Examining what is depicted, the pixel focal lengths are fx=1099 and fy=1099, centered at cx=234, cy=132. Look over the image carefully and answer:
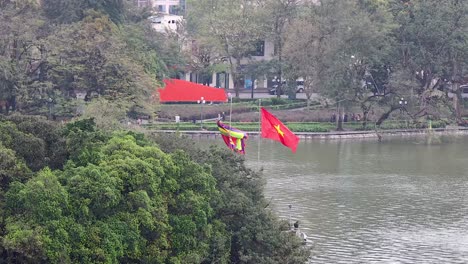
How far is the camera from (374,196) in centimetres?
4706

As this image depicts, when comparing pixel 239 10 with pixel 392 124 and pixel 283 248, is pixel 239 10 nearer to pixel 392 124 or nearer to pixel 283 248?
pixel 392 124

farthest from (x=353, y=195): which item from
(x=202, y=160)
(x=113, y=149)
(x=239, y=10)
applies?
(x=239, y=10)

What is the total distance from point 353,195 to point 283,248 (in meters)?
Result: 16.4

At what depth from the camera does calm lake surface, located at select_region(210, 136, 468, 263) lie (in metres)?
37.1

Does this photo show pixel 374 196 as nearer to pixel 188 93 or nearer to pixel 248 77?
pixel 188 93

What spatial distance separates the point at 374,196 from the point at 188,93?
32513 millimetres

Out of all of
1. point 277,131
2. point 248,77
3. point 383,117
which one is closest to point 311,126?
point 383,117

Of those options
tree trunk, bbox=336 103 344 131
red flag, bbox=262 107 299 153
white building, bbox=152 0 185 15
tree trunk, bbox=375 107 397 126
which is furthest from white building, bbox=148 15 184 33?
red flag, bbox=262 107 299 153

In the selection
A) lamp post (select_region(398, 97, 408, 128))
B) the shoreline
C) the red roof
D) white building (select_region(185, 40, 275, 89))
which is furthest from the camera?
white building (select_region(185, 40, 275, 89))

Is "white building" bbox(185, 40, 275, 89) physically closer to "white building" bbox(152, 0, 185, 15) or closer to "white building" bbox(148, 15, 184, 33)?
"white building" bbox(148, 15, 184, 33)

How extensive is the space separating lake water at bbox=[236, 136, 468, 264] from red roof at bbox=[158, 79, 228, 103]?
13.0 metres

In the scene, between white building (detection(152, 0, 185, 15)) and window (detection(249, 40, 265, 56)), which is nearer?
window (detection(249, 40, 265, 56))

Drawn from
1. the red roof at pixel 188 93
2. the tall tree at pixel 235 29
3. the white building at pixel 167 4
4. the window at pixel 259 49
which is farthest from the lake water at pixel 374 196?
the white building at pixel 167 4

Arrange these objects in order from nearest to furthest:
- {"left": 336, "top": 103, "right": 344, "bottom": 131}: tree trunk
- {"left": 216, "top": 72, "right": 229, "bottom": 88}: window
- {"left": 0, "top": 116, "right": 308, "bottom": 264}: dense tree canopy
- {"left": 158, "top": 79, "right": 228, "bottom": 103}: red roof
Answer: {"left": 0, "top": 116, "right": 308, "bottom": 264}: dense tree canopy < {"left": 336, "top": 103, "right": 344, "bottom": 131}: tree trunk < {"left": 158, "top": 79, "right": 228, "bottom": 103}: red roof < {"left": 216, "top": 72, "right": 229, "bottom": 88}: window
